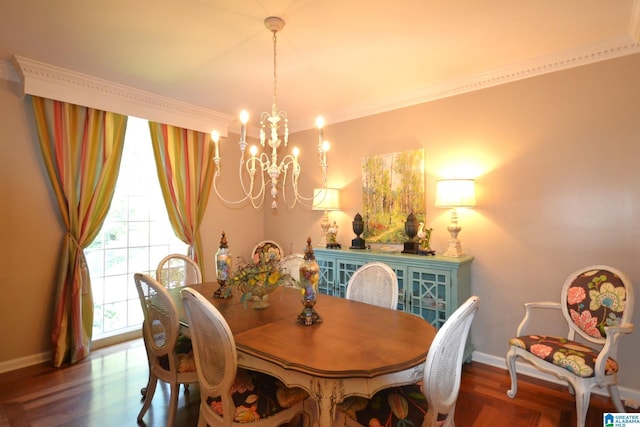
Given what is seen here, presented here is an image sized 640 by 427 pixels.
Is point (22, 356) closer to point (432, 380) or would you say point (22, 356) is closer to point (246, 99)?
point (246, 99)

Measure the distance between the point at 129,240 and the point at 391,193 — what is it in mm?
2985

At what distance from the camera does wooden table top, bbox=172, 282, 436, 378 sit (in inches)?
53.2

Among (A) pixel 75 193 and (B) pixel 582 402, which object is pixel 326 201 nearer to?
(A) pixel 75 193

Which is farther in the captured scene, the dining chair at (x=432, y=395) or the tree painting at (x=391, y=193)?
the tree painting at (x=391, y=193)

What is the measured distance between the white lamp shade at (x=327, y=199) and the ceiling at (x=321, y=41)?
113 cm

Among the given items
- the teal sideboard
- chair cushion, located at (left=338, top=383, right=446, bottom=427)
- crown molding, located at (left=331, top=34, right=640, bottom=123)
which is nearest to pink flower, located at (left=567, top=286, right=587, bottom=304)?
the teal sideboard

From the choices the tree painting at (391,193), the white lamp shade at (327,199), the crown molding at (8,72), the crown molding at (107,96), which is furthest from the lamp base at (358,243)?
the crown molding at (8,72)

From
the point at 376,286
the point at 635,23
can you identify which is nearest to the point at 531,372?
the point at 376,286

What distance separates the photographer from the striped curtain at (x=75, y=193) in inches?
117

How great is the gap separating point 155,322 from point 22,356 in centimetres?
189

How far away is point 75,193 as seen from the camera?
312cm

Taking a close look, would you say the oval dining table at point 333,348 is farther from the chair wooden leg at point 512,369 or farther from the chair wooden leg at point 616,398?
the chair wooden leg at point 616,398

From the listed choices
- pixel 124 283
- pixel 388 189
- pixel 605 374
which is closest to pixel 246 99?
pixel 388 189

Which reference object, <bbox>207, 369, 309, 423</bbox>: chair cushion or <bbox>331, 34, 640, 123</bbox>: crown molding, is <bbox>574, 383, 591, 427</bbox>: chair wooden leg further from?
<bbox>331, 34, 640, 123</bbox>: crown molding
